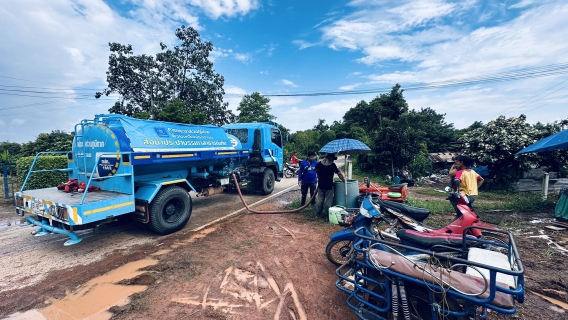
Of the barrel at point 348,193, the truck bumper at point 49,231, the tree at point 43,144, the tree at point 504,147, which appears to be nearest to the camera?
the truck bumper at point 49,231

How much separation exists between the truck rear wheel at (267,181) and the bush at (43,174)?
672 cm

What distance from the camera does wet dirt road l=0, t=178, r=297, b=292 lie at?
3.74 meters

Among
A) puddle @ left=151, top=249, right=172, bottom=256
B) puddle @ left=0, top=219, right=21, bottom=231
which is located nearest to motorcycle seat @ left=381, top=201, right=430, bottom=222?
puddle @ left=151, top=249, right=172, bottom=256

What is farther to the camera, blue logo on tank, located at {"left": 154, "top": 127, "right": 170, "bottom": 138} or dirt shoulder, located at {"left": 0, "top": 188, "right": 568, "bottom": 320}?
blue logo on tank, located at {"left": 154, "top": 127, "right": 170, "bottom": 138}

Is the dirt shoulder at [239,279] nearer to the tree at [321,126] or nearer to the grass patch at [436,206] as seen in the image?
the grass patch at [436,206]

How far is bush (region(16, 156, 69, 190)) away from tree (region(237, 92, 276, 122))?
17.0 m

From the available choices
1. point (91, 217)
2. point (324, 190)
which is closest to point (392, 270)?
point (324, 190)

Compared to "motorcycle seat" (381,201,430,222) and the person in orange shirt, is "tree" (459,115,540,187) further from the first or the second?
"motorcycle seat" (381,201,430,222)

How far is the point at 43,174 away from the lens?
324 inches

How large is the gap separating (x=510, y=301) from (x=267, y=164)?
310 inches

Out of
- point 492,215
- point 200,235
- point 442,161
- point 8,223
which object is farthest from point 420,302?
point 442,161

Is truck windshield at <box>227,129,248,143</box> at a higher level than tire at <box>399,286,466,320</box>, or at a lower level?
higher

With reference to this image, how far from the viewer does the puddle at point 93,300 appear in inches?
110

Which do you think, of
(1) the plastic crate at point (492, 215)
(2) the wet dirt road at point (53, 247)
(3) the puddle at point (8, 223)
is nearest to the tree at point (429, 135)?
(1) the plastic crate at point (492, 215)
